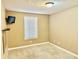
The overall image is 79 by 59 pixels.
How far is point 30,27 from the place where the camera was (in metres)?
4.73

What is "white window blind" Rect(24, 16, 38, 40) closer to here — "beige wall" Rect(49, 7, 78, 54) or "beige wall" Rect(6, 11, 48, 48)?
"beige wall" Rect(6, 11, 48, 48)

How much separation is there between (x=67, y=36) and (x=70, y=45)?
433mm

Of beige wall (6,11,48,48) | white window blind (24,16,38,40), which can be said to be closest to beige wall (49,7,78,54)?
beige wall (6,11,48,48)

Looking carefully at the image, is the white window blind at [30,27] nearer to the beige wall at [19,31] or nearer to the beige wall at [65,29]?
the beige wall at [19,31]

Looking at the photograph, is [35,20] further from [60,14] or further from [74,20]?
[74,20]

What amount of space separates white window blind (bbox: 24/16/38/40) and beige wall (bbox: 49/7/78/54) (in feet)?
3.67

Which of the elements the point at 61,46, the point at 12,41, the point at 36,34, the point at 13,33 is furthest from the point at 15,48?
the point at 61,46

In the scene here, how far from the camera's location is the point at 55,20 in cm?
476

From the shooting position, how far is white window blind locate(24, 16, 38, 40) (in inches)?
181

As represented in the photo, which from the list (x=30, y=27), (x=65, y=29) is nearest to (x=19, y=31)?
(x=30, y=27)

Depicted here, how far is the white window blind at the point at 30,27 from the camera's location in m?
4.60

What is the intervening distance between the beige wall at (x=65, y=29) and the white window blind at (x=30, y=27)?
112cm

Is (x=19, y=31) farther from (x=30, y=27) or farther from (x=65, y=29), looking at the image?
(x=65, y=29)

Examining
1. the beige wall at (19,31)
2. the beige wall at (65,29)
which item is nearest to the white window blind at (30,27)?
the beige wall at (19,31)
